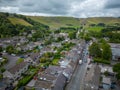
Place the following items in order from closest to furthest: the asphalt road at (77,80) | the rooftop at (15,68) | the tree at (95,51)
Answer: the asphalt road at (77,80), the rooftop at (15,68), the tree at (95,51)

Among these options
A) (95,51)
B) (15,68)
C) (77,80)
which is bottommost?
(77,80)

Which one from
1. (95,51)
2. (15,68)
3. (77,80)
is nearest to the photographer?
(77,80)

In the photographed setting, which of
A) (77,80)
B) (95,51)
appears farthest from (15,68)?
(95,51)

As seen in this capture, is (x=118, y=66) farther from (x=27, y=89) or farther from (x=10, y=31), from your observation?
(x=10, y=31)

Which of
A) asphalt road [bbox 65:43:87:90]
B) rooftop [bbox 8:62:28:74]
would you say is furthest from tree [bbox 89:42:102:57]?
rooftop [bbox 8:62:28:74]

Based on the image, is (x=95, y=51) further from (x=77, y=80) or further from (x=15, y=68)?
(x=15, y=68)

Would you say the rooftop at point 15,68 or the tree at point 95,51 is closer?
the rooftop at point 15,68

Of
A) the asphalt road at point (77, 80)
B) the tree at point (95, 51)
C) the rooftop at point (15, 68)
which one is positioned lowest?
the asphalt road at point (77, 80)

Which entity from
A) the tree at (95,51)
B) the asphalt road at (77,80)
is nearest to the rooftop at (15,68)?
the asphalt road at (77,80)

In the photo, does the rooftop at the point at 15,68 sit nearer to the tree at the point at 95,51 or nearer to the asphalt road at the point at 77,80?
the asphalt road at the point at 77,80

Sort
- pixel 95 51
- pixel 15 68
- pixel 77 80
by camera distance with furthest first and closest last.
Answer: pixel 95 51 → pixel 15 68 → pixel 77 80

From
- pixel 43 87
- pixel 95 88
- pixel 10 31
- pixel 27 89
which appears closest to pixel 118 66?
pixel 95 88
